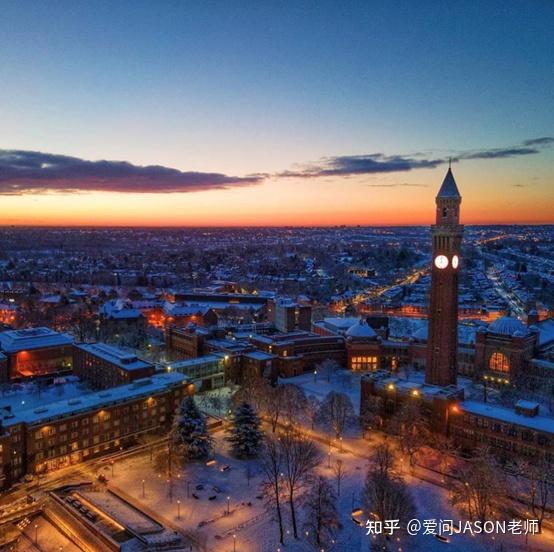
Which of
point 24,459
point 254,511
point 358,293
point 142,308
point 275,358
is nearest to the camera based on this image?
point 254,511

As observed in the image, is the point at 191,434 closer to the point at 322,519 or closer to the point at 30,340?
the point at 322,519

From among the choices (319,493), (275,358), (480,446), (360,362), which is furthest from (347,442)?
(360,362)

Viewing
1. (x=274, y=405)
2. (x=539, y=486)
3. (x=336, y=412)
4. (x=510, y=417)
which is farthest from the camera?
(x=274, y=405)

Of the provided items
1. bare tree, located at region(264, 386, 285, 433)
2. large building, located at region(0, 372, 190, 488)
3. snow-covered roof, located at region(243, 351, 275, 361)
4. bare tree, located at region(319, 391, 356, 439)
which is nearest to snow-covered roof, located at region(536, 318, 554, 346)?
bare tree, located at region(319, 391, 356, 439)

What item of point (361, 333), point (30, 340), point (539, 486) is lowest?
point (539, 486)

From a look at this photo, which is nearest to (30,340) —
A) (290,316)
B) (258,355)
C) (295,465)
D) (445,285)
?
(258,355)

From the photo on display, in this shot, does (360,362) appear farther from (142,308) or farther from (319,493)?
(142,308)
